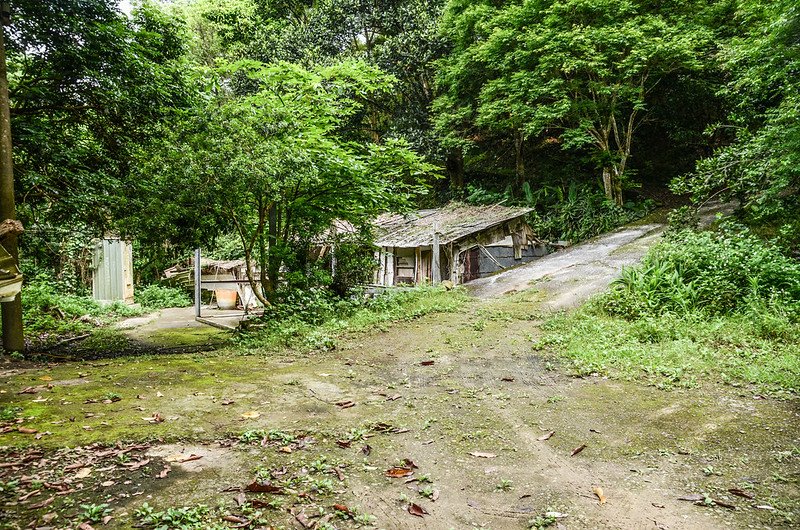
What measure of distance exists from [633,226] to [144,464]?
19.0 metres

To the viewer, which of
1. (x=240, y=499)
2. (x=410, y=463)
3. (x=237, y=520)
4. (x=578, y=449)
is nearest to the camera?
(x=237, y=520)

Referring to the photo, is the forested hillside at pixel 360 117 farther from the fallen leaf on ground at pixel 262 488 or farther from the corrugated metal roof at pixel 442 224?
the fallen leaf on ground at pixel 262 488

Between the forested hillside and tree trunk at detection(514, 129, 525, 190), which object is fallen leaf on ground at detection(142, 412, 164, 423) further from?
tree trunk at detection(514, 129, 525, 190)

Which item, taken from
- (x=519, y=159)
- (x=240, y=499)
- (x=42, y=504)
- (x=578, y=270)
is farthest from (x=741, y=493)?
(x=519, y=159)

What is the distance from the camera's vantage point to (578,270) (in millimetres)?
13750

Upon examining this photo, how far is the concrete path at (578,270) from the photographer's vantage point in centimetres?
1177

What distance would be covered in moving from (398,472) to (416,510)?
1.64 feet

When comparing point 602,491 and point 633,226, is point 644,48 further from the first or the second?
point 602,491

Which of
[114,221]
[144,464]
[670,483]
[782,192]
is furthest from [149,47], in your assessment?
[782,192]

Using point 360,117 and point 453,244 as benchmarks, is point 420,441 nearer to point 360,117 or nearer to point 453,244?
point 453,244

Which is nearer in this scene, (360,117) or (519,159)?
(360,117)

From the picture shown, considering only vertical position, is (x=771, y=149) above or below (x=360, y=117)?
below

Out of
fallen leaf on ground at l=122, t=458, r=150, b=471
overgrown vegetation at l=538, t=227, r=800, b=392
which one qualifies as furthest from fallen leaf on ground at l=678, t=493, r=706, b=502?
fallen leaf on ground at l=122, t=458, r=150, b=471

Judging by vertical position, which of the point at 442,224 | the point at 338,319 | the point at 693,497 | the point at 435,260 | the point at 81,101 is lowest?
the point at 693,497
